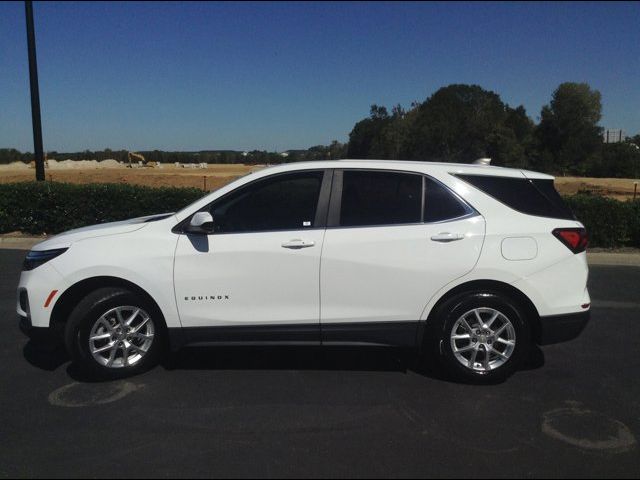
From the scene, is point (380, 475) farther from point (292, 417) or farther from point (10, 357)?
point (10, 357)

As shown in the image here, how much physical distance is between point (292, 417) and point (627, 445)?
6.78 ft

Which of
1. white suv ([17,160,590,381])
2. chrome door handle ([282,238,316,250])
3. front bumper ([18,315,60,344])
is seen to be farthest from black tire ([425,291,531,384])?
front bumper ([18,315,60,344])

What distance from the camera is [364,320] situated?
167 inches

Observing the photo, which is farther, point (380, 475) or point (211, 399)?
point (211, 399)

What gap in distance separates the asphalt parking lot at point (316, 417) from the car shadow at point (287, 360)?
0.02 meters

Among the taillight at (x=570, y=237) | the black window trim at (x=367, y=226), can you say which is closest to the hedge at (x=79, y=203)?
the black window trim at (x=367, y=226)

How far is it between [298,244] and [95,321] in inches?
64.4

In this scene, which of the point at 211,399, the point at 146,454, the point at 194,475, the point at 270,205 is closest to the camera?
the point at 194,475

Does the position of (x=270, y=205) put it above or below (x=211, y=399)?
above

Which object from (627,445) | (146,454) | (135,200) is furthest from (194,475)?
(135,200)

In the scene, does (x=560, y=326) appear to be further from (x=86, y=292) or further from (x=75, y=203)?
(x=75, y=203)

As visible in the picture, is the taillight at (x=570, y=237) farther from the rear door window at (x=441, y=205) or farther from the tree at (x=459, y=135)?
the tree at (x=459, y=135)

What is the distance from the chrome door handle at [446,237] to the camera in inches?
165

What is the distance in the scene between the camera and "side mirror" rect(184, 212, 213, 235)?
4.13 metres
